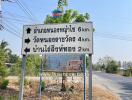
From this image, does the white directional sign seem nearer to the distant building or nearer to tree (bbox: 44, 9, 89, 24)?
the distant building

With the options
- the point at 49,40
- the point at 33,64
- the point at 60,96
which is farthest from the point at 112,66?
the point at 49,40

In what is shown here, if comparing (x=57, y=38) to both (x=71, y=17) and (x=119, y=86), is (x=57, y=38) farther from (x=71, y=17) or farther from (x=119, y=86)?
(x=119, y=86)

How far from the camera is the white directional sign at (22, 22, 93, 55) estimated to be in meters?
5.55

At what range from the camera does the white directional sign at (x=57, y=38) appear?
555cm

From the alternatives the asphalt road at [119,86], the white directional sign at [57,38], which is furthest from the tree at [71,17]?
the white directional sign at [57,38]

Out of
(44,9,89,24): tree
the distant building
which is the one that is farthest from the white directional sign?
(44,9,89,24): tree

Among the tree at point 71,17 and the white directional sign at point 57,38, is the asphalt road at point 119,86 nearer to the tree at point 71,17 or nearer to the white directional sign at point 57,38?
the tree at point 71,17

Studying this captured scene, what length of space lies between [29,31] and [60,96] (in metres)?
12.1

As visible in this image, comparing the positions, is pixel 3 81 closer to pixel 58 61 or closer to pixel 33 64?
pixel 33 64

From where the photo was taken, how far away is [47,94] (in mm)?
18375

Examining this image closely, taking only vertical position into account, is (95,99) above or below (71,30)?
below

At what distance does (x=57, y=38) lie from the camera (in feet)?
18.7

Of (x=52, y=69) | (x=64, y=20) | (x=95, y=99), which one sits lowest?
(x=95, y=99)

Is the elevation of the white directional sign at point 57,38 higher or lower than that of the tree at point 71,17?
lower
